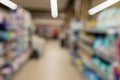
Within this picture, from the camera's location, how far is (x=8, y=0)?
0.51 m

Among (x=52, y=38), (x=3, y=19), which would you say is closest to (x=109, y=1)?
(x=3, y=19)


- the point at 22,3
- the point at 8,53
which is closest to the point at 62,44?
the point at 8,53

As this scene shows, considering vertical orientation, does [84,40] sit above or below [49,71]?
above

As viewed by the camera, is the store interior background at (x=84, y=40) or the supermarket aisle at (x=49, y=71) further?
the supermarket aisle at (x=49, y=71)

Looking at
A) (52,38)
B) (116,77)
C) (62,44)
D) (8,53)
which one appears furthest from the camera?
(52,38)

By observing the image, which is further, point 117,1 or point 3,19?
point 3,19

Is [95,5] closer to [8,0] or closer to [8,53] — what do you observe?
[8,0]

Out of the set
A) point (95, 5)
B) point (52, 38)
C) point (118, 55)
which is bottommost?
point (52, 38)

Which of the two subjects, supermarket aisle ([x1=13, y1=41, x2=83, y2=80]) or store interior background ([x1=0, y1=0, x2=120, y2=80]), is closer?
store interior background ([x1=0, y1=0, x2=120, y2=80])

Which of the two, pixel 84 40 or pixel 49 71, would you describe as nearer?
pixel 49 71

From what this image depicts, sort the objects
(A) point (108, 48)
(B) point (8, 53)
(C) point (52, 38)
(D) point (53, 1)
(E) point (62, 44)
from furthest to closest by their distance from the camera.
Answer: (C) point (52, 38)
(E) point (62, 44)
(B) point (8, 53)
(A) point (108, 48)
(D) point (53, 1)

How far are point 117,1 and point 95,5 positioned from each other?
64mm

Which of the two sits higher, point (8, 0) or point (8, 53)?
point (8, 0)

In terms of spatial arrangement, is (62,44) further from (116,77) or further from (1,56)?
(116,77)
